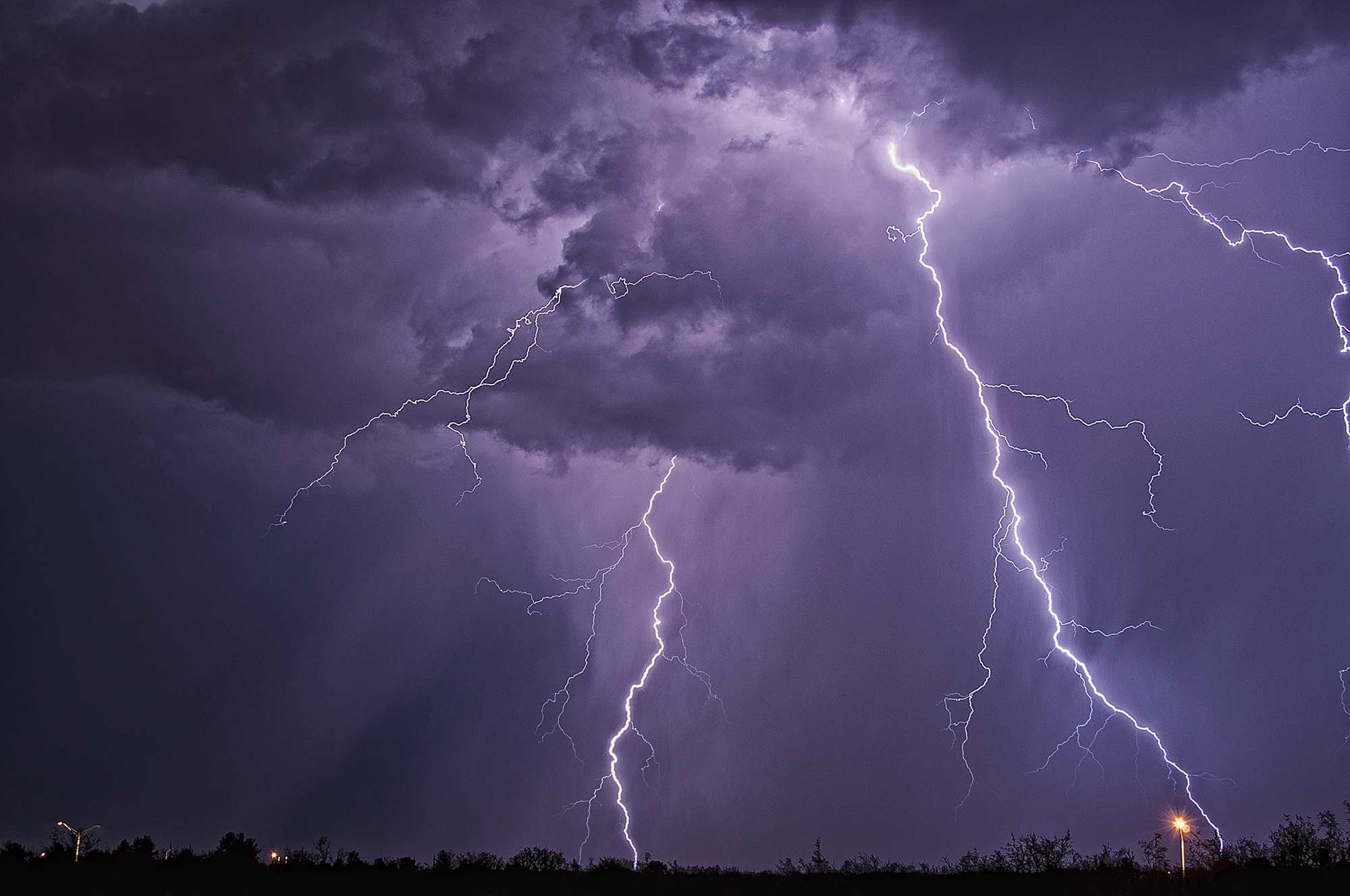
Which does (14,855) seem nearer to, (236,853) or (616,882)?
(236,853)

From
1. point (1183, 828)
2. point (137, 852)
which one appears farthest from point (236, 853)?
point (1183, 828)

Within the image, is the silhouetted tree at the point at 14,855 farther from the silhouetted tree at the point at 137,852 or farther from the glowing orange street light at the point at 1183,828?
the glowing orange street light at the point at 1183,828

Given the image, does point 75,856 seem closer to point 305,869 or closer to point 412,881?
point 305,869

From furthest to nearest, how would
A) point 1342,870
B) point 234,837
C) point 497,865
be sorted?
point 234,837 → point 497,865 → point 1342,870

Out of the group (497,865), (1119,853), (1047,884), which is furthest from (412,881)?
(1119,853)

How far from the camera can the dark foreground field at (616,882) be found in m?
18.0

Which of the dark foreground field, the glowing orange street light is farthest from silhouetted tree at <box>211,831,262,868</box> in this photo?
the glowing orange street light

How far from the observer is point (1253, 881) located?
1756 centimetres

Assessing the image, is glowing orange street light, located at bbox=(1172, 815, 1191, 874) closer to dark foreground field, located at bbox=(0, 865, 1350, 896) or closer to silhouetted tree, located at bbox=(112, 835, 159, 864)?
dark foreground field, located at bbox=(0, 865, 1350, 896)

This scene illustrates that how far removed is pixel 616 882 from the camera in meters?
19.9

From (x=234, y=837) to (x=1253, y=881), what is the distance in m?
26.5

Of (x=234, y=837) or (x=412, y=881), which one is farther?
(x=234, y=837)

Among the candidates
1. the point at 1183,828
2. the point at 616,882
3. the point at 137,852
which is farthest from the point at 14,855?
the point at 1183,828

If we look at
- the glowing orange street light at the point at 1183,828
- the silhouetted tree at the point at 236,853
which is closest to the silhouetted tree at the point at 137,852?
the silhouetted tree at the point at 236,853
